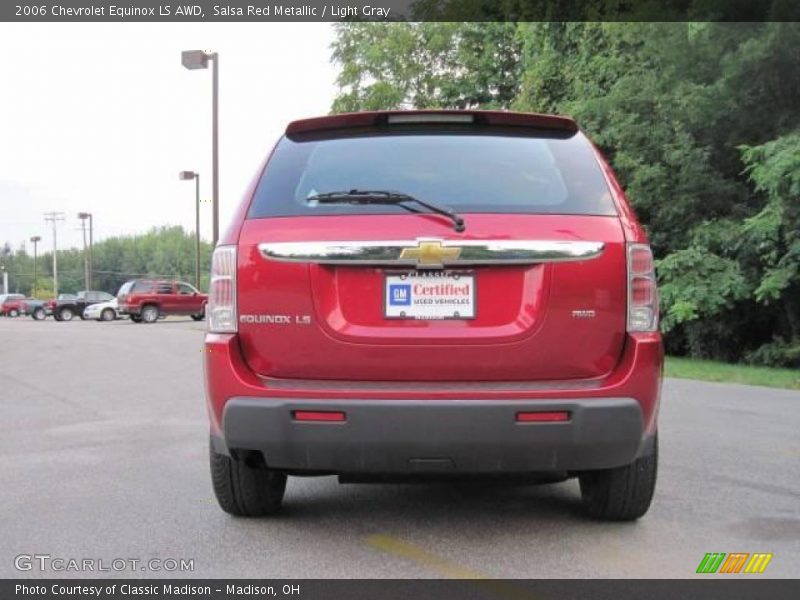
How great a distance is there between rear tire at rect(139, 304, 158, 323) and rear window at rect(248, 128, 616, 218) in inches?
1351

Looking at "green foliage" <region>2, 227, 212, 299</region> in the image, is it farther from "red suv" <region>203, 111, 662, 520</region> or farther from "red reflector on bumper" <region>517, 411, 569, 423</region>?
"red reflector on bumper" <region>517, 411, 569, 423</region>

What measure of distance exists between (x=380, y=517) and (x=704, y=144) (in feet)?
52.2

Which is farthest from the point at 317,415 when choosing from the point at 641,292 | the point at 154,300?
the point at 154,300

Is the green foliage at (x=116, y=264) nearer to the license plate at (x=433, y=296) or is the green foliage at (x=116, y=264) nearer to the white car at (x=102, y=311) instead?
the white car at (x=102, y=311)

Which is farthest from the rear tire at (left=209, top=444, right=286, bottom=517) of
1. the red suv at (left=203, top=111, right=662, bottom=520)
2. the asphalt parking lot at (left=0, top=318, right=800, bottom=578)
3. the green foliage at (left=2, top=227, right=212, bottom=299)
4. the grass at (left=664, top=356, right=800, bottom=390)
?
the green foliage at (left=2, top=227, right=212, bottom=299)

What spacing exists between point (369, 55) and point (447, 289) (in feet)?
93.4

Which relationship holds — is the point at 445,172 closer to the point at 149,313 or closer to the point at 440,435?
the point at 440,435

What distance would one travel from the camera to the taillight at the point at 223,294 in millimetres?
3535

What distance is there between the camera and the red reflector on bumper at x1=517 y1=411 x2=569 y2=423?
3.32 metres

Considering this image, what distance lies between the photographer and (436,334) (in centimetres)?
337

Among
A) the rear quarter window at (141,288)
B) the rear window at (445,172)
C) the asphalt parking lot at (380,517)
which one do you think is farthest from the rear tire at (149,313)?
the rear window at (445,172)

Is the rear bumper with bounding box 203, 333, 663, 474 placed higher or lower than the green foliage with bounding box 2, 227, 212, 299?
higher

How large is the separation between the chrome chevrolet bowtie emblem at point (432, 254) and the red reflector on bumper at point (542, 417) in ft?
2.29
